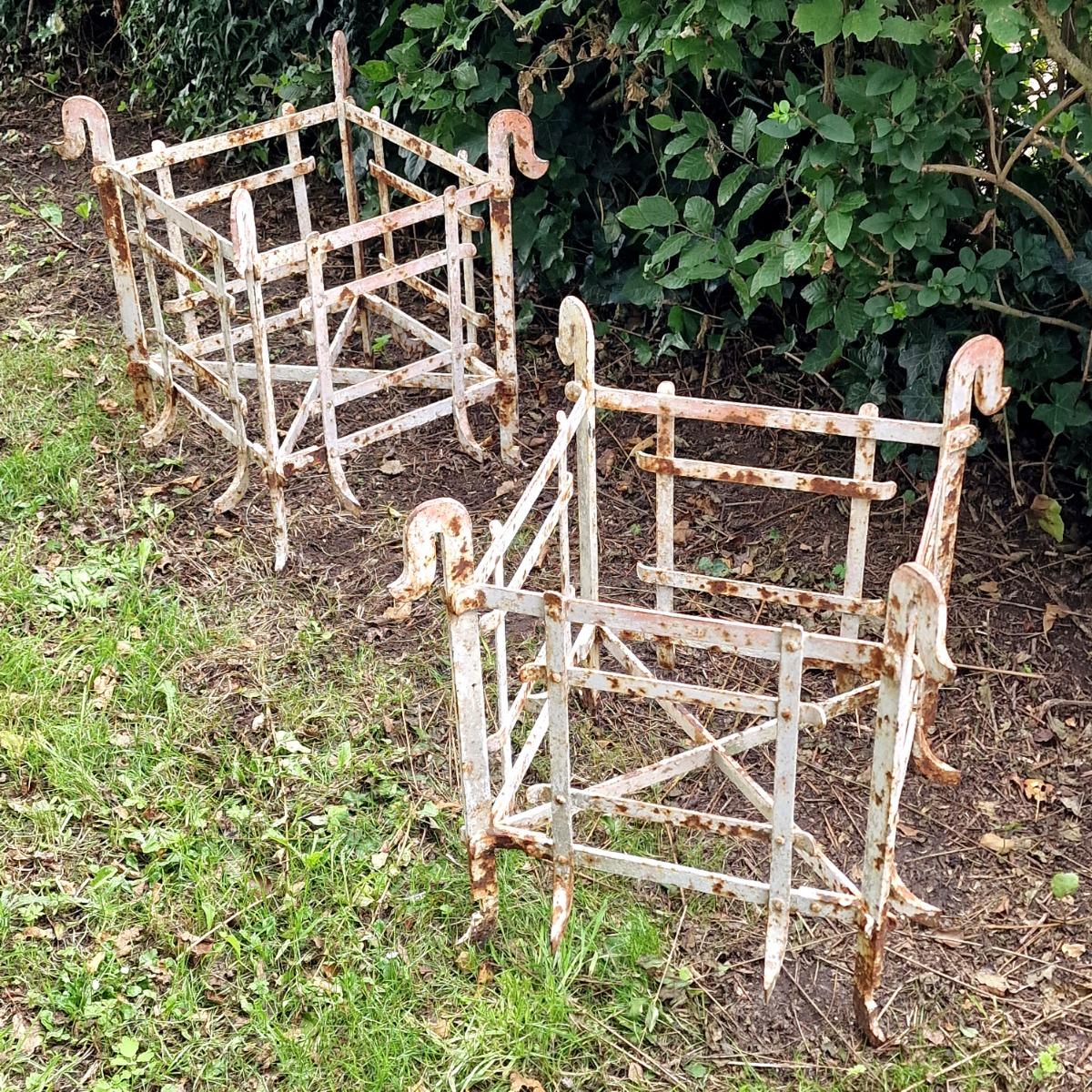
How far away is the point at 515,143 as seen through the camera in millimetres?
4762

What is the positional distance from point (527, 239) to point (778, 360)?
1059 mm

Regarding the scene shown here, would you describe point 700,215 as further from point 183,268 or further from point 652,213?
point 183,268

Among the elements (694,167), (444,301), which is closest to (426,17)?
(444,301)

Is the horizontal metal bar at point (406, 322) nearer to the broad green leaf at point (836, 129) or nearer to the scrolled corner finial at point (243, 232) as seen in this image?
the scrolled corner finial at point (243, 232)

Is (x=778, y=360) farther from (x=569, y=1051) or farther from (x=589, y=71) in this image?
(x=569, y=1051)

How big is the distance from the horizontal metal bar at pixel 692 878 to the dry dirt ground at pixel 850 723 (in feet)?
1.20

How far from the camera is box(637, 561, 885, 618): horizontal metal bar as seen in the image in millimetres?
3615

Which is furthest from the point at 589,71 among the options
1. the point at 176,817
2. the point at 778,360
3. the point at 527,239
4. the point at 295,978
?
the point at 295,978

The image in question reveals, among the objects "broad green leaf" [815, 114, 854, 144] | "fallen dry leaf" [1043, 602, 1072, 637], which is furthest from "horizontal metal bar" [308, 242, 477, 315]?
"fallen dry leaf" [1043, 602, 1072, 637]

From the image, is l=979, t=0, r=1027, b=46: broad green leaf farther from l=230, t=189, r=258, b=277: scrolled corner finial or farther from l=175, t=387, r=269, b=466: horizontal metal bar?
l=175, t=387, r=269, b=466: horizontal metal bar

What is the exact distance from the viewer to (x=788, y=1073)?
328 cm

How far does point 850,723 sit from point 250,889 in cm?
172

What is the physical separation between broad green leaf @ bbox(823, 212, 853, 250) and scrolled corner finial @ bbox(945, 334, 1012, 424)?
87 cm

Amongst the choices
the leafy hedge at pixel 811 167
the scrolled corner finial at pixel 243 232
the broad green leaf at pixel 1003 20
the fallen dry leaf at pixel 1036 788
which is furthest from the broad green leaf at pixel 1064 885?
the scrolled corner finial at pixel 243 232
